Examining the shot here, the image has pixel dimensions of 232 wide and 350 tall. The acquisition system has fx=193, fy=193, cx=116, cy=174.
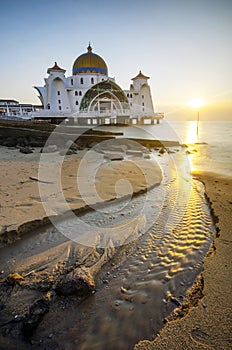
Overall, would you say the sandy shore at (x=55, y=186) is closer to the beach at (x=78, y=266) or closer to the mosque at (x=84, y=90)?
the beach at (x=78, y=266)

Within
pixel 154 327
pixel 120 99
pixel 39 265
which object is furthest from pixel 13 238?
pixel 120 99

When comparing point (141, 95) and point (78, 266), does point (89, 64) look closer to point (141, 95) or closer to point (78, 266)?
point (141, 95)

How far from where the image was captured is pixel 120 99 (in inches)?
2051

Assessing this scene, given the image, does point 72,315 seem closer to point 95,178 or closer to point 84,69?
point 95,178

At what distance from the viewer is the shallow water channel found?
6.62 ft

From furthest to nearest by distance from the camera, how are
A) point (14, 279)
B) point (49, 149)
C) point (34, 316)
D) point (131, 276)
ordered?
1. point (49, 149)
2. point (131, 276)
3. point (14, 279)
4. point (34, 316)

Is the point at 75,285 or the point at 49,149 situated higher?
the point at 49,149

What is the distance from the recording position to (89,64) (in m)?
46.8

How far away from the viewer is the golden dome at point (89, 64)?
1841 inches

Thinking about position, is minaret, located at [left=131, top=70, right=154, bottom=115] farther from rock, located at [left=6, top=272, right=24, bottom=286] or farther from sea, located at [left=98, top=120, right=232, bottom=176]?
rock, located at [left=6, top=272, right=24, bottom=286]

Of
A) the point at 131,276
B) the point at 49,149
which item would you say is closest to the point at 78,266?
the point at 131,276

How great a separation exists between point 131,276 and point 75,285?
2.74 ft

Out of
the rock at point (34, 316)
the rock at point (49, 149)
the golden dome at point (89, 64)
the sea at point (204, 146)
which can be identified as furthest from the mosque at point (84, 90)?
the rock at point (34, 316)

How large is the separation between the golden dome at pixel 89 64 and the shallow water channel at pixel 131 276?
49.7 metres
